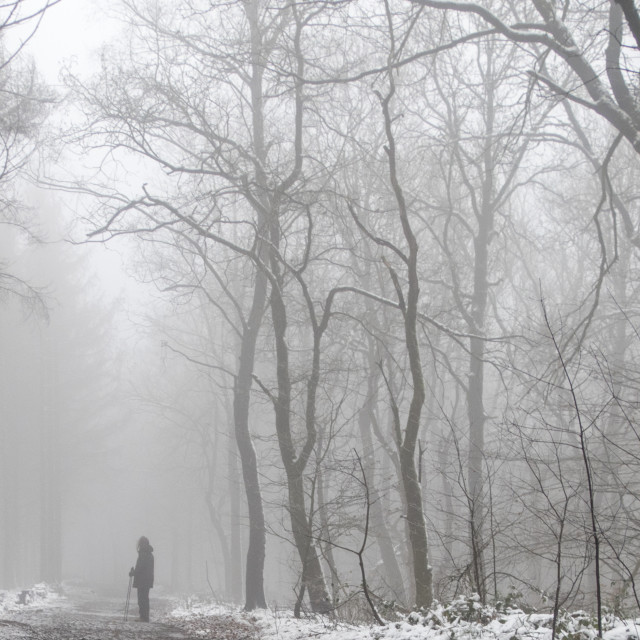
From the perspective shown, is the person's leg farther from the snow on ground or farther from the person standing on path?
the snow on ground

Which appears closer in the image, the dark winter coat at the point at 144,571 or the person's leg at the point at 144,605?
the person's leg at the point at 144,605

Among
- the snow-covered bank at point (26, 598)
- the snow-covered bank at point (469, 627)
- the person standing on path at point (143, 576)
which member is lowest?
the snow-covered bank at point (26, 598)

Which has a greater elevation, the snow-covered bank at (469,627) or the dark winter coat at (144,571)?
the snow-covered bank at (469,627)

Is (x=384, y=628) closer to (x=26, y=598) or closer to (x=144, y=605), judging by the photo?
(x=144, y=605)

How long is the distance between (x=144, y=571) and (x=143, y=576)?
0.11 m

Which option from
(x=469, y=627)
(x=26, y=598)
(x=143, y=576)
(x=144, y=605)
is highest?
(x=469, y=627)

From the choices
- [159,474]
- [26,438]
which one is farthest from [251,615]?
[159,474]

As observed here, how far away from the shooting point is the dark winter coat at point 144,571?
1420cm

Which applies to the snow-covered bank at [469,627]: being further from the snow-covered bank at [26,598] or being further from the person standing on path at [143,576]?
the snow-covered bank at [26,598]

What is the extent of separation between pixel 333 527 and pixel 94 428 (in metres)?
26.3

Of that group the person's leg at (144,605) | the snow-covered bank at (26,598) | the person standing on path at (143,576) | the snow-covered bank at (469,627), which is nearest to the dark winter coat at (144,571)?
the person standing on path at (143,576)

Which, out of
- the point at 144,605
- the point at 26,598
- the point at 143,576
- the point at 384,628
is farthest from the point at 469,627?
the point at 26,598

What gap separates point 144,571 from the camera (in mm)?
14445

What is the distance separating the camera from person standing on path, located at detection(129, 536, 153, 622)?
1366 cm
